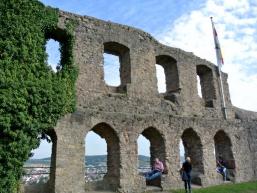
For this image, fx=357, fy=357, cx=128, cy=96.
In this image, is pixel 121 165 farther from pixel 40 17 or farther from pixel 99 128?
pixel 40 17

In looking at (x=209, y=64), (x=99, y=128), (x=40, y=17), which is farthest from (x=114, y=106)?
(x=209, y=64)

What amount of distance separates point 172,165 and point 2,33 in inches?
330

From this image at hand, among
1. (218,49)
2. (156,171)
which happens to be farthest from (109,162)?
(218,49)

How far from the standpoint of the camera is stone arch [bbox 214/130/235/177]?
17812mm

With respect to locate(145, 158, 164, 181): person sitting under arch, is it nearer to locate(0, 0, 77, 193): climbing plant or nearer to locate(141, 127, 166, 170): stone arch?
locate(141, 127, 166, 170): stone arch

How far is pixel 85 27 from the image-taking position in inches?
566

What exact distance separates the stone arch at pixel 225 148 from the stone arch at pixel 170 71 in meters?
3.37

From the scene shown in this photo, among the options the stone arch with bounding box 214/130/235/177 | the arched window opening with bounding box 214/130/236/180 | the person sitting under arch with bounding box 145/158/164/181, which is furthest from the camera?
the stone arch with bounding box 214/130/235/177

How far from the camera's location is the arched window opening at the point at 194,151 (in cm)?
1620

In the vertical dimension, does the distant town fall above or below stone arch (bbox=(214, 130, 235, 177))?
below

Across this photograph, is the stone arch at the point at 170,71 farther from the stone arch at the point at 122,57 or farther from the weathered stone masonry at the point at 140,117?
the stone arch at the point at 122,57

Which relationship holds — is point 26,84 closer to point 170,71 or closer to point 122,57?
point 122,57

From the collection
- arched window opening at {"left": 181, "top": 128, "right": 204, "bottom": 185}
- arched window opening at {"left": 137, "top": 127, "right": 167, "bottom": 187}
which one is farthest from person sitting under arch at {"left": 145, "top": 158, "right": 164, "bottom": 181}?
arched window opening at {"left": 181, "top": 128, "right": 204, "bottom": 185}

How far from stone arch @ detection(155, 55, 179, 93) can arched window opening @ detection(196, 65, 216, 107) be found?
2.23 meters
